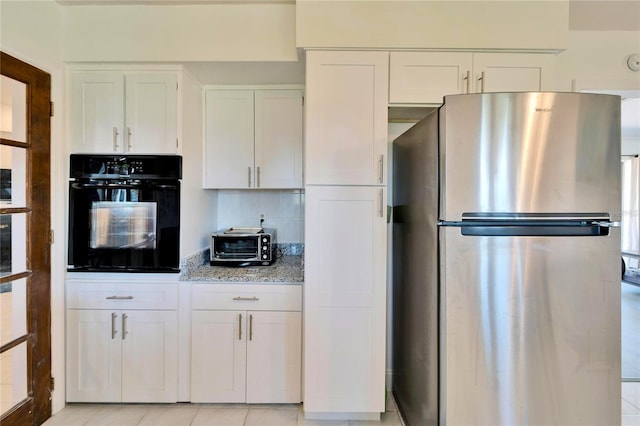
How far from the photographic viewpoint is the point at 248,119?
2459mm

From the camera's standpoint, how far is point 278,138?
97.2 inches

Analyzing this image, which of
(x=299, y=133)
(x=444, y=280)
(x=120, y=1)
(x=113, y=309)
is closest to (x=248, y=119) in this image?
(x=299, y=133)

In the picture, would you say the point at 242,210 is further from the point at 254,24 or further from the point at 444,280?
the point at 444,280

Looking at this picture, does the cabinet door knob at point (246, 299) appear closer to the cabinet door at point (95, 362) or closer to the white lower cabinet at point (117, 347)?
the white lower cabinet at point (117, 347)

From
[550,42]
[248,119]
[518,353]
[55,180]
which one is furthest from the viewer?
[248,119]

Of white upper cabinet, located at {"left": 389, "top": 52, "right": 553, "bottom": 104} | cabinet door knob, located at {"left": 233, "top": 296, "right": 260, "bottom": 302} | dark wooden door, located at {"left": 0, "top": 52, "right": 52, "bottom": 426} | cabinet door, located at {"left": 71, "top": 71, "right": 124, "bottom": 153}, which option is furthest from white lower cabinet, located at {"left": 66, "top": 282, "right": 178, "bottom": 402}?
white upper cabinet, located at {"left": 389, "top": 52, "right": 553, "bottom": 104}

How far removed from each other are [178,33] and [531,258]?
7.74 feet

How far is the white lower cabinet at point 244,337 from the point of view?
2.08 m

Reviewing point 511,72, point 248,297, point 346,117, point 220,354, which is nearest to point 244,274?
point 248,297

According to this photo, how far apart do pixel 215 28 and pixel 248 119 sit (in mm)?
636

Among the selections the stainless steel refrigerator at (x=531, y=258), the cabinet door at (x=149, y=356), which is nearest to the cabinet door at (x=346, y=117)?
the stainless steel refrigerator at (x=531, y=258)

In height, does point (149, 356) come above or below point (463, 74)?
below

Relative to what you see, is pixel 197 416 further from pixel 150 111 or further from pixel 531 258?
pixel 531 258

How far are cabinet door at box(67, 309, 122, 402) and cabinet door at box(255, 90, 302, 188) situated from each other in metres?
1.40
